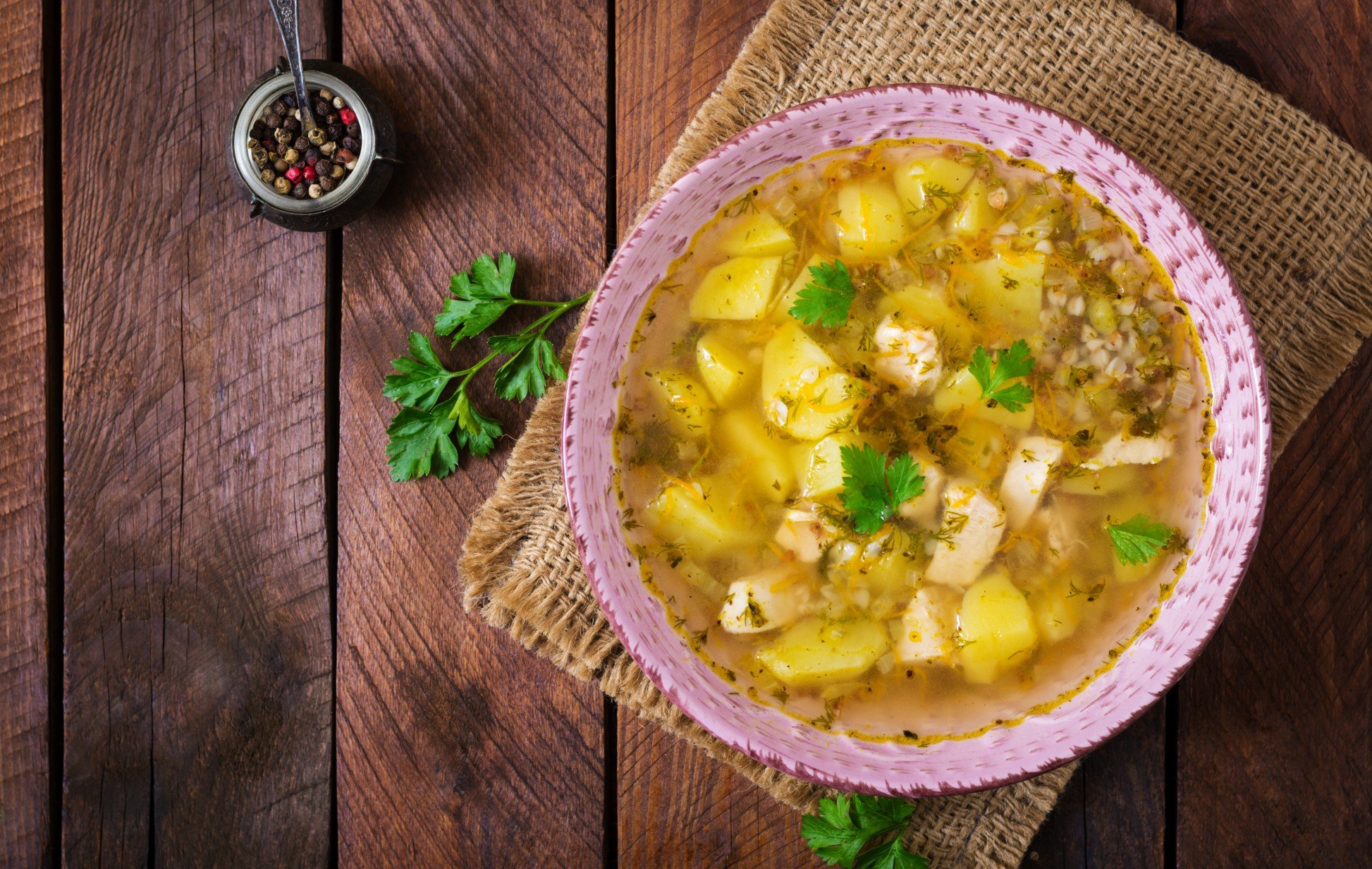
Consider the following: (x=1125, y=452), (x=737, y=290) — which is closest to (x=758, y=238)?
(x=737, y=290)

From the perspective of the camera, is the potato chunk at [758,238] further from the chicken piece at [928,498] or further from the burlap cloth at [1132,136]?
the chicken piece at [928,498]

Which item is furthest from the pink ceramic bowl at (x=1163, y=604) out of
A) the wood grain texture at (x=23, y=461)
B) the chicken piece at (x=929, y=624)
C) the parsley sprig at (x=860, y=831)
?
the wood grain texture at (x=23, y=461)

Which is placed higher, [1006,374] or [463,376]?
[1006,374]

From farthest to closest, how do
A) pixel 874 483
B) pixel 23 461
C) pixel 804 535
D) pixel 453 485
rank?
pixel 23 461 → pixel 453 485 → pixel 804 535 → pixel 874 483

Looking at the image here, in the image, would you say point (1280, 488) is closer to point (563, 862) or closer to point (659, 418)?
point (659, 418)

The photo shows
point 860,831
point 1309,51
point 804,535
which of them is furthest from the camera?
point 1309,51

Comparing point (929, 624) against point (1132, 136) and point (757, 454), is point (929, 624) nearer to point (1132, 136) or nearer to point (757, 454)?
point (757, 454)

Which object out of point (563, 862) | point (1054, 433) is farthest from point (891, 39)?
point (563, 862)

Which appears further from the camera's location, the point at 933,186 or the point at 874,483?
the point at 933,186

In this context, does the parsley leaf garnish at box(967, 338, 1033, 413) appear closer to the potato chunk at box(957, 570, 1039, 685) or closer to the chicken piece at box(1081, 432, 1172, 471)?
the chicken piece at box(1081, 432, 1172, 471)
